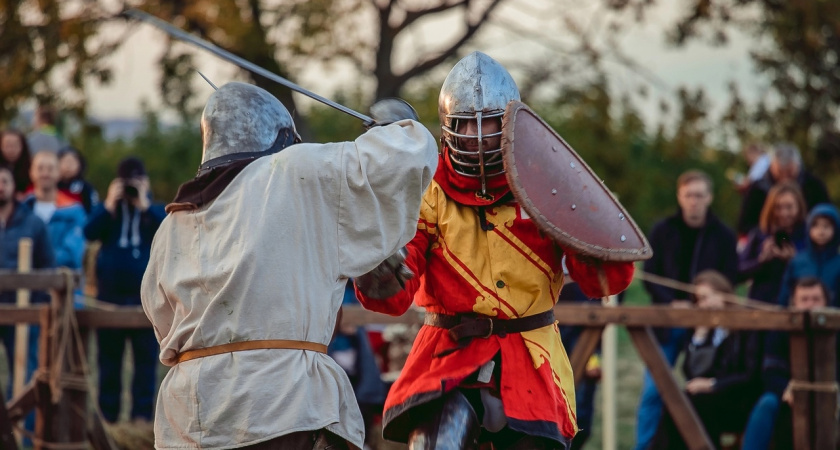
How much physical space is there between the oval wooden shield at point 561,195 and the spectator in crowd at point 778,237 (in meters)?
4.15

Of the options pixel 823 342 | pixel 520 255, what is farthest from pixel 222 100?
pixel 823 342

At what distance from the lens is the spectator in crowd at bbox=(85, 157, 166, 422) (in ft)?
25.1

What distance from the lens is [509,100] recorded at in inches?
162

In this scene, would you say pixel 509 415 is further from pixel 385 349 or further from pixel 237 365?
pixel 385 349

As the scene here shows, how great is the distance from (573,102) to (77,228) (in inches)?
247

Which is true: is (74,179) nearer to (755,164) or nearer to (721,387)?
(721,387)

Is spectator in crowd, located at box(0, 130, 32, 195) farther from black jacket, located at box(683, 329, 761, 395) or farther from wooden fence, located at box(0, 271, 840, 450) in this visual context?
black jacket, located at box(683, 329, 761, 395)

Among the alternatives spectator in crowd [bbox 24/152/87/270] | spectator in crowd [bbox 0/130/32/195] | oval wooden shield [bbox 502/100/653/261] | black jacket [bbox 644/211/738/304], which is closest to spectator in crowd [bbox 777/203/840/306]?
black jacket [bbox 644/211/738/304]

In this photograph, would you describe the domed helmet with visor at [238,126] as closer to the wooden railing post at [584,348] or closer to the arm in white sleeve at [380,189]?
the arm in white sleeve at [380,189]

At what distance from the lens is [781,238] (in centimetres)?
796

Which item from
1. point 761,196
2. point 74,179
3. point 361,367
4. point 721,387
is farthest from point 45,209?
point 761,196

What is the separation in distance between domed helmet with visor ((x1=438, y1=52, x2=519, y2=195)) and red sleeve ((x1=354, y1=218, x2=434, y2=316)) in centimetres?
24

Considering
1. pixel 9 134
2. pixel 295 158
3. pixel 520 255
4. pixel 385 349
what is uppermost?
pixel 9 134

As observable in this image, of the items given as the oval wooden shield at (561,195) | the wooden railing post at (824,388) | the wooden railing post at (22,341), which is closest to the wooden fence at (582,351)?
the wooden railing post at (824,388)
